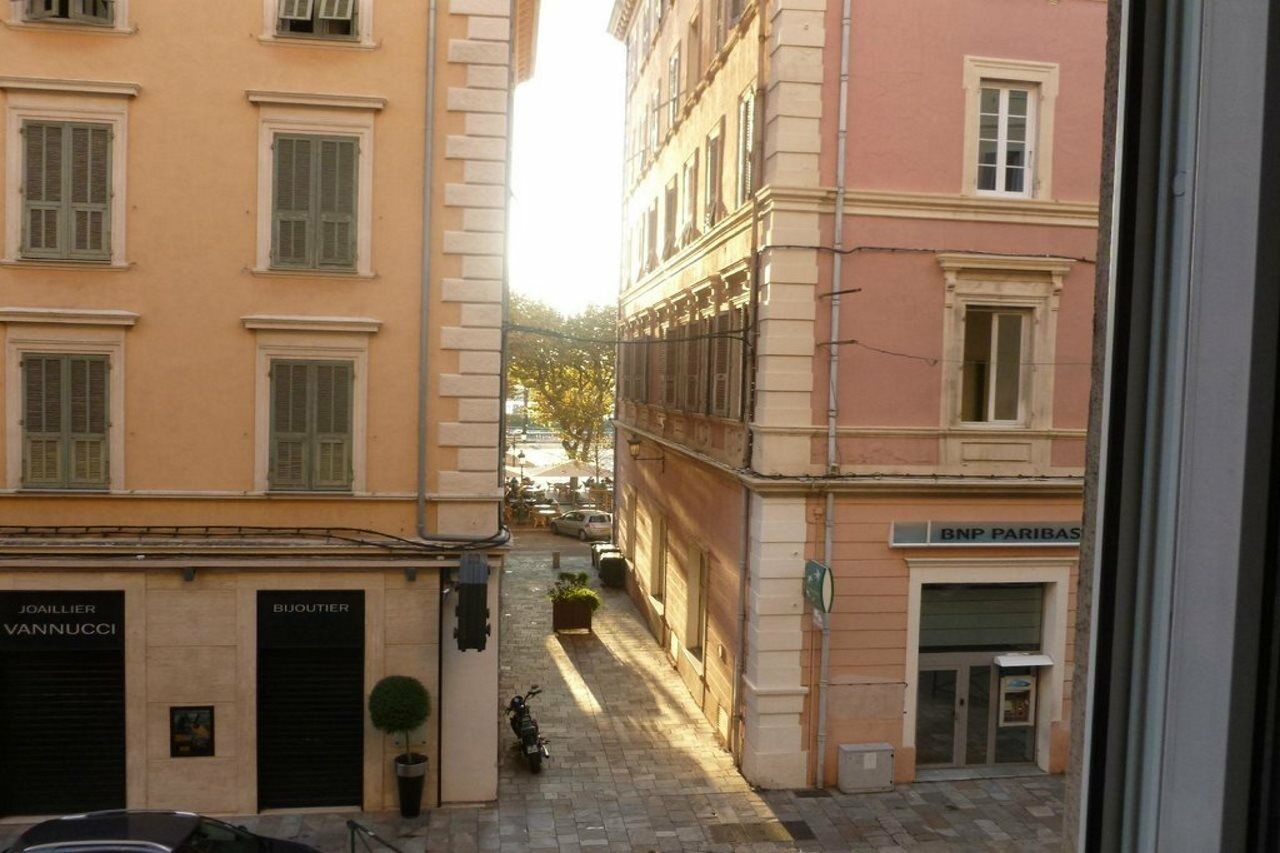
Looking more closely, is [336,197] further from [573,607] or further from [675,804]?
[573,607]

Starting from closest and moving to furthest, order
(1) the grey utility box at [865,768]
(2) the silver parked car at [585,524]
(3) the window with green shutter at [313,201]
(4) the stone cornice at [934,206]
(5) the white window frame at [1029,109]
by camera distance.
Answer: (3) the window with green shutter at [313,201] → (4) the stone cornice at [934,206] → (1) the grey utility box at [865,768] → (5) the white window frame at [1029,109] → (2) the silver parked car at [585,524]

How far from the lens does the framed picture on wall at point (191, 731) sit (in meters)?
14.1

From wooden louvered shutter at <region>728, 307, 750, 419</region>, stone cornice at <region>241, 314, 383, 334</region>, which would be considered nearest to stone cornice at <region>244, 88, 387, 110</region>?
stone cornice at <region>241, 314, 383, 334</region>

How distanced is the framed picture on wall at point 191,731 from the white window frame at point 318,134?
6.00 m

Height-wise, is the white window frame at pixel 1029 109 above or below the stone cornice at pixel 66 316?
above

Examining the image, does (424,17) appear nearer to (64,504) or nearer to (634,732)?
(64,504)

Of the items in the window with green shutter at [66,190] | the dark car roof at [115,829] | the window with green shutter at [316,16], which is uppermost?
the window with green shutter at [316,16]

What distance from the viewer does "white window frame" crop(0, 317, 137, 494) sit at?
13.8 metres

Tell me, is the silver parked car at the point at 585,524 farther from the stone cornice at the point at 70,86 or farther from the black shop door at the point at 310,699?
the stone cornice at the point at 70,86

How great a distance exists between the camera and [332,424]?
566 inches

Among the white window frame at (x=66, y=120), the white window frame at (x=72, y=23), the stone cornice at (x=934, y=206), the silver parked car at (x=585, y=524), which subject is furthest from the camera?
the silver parked car at (x=585, y=524)

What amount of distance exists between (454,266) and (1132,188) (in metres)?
13.4

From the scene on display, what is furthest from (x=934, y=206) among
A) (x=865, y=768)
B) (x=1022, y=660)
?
(x=865, y=768)

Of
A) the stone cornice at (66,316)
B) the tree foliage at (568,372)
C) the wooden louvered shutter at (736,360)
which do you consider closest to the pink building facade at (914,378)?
the wooden louvered shutter at (736,360)
